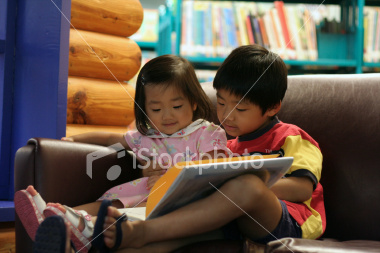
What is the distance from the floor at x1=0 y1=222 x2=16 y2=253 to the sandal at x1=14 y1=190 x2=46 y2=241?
81cm

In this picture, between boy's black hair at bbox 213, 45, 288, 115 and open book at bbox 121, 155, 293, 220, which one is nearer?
open book at bbox 121, 155, 293, 220

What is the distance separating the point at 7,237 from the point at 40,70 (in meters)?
0.69

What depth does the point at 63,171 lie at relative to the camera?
4.17 feet

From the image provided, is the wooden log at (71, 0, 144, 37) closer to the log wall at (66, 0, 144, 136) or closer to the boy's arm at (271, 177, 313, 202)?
the log wall at (66, 0, 144, 136)

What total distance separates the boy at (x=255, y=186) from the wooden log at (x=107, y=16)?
3.70 feet

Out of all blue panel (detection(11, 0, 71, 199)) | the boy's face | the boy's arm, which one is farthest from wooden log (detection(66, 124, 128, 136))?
the boy's arm

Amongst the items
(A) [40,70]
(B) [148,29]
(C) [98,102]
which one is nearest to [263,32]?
(B) [148,29]

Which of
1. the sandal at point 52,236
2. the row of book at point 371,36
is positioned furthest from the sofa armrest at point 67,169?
the row of book at point 371,36

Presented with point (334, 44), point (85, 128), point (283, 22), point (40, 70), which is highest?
point (283, 22)

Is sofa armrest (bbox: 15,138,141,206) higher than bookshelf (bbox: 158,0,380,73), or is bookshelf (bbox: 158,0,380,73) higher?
bookshelf (bbox: 158,0,380,73)

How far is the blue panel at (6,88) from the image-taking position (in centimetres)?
198

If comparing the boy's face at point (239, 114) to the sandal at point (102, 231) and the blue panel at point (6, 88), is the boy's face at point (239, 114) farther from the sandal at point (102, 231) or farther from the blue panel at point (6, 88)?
the blue panel at point (6, 88)

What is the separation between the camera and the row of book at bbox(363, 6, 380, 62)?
2.88m

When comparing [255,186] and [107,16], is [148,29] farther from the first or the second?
[255,186]
